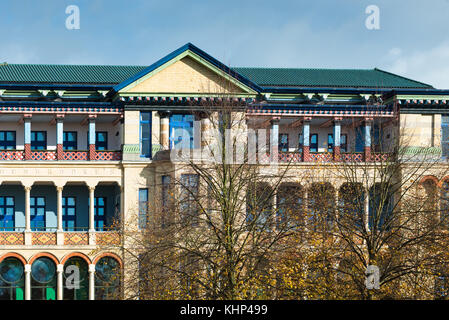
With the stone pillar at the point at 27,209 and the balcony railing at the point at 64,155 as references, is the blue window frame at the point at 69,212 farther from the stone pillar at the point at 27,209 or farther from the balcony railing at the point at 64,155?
the balcony railing at the point at 64,155

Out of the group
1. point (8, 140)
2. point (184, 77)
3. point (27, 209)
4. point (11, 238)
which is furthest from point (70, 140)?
point (184, 77)

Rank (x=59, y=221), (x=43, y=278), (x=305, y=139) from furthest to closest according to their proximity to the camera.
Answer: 1. (x=305, y=139)
2. (x=59, y=221)
3. (x=43, y=278)

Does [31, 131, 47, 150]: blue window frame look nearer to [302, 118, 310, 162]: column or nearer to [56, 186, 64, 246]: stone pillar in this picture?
[56, 186, 64, 246]: stone pillar

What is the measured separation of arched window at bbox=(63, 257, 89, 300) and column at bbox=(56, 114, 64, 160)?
684 centimetres

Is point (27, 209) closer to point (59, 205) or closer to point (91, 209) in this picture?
point (59, 205)

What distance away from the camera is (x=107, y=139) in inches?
1889

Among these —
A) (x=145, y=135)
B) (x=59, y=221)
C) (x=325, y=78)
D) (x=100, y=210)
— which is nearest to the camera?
(x=59, y=221)

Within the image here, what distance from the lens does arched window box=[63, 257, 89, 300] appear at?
44312mm

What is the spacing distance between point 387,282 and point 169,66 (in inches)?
917

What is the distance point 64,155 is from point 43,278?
808cm

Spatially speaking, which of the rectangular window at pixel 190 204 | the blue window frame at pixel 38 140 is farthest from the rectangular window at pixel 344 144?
the blue window frame at pixel 38 140

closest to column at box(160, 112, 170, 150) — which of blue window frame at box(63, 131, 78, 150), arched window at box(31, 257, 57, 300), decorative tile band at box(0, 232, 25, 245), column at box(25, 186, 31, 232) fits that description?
blue window frame at box(63, 131, 78, 150)

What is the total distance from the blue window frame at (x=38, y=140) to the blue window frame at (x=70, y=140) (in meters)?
1.35
